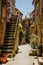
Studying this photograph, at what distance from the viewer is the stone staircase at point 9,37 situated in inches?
587

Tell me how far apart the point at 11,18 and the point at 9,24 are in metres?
1.63

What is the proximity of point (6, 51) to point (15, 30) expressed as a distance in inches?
117

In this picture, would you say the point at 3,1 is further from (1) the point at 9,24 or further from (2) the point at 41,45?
(2) the point at 41,45

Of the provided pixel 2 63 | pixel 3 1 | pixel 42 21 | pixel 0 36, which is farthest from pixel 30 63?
pixel 3 1

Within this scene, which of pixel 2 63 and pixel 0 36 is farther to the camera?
pixel 0 36

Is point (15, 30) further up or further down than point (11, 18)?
further down

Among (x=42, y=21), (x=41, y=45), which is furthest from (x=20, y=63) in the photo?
(x=42, y=21)

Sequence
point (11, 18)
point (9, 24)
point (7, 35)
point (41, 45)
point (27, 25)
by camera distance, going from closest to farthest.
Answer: point (41, 45) < point (7, 35) < point (9, 24) < point (11, 18) < point (27, 25)

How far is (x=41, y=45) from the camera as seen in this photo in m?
13.8

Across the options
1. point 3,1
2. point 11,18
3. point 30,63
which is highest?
point 3,1

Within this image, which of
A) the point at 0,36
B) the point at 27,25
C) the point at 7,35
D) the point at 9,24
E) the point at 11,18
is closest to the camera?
the point at 0,36

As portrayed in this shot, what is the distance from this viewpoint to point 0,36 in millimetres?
15719

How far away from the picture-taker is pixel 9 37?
1645 centimetres

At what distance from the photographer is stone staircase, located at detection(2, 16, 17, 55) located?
14.9 metres
